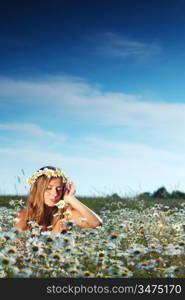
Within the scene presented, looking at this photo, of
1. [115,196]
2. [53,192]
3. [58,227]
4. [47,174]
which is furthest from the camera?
[115,196]

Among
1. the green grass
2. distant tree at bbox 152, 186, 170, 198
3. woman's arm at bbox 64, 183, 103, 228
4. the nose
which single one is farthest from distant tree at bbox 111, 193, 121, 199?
the nose

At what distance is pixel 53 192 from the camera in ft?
26.2

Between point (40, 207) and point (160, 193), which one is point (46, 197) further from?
point (160, 193)

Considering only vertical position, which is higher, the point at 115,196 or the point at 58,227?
the point at 115,196

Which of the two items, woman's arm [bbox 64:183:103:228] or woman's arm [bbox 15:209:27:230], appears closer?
woman's arm [bbox 15:209:27:230]

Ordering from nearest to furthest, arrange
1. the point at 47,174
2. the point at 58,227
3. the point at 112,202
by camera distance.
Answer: the point at 58,227 < the point at 47,174 < the point at 112,202

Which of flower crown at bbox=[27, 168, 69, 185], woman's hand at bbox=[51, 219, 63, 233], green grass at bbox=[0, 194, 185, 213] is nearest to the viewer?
woman's hand at bbox=[51, 219, 63, 233]

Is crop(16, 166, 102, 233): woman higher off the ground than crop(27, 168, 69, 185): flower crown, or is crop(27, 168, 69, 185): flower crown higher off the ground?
crop(27, 168, 69, 185): flower crown

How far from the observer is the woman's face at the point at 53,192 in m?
7.87

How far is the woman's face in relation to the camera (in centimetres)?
787

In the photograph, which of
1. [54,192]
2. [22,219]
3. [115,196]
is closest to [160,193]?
[115,196]

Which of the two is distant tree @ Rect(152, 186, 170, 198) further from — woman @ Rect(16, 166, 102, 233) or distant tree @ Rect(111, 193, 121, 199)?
woman @ Rect(16, 166, 102, 233)

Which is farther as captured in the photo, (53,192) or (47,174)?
(53,192)

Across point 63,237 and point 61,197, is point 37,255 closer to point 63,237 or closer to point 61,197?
point 63,237
